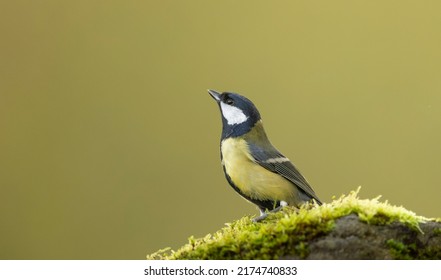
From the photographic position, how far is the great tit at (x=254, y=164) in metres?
3.33

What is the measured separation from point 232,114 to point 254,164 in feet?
1.36

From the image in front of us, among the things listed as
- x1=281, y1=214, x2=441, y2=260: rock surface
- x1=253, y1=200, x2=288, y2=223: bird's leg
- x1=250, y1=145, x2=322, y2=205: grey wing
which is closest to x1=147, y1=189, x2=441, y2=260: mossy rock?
x1=281, y1=214, x2=441, y2=260: rock surface

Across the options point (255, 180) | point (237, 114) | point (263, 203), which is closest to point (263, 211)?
point (263, 203)

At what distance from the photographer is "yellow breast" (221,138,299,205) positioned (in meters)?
3.32

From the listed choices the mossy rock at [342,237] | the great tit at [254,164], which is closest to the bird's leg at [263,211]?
the great tit at [254,164]

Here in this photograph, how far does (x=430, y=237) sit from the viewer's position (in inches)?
90.3

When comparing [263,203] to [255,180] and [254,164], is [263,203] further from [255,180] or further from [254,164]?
[254,164]

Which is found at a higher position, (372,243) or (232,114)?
(232,114)

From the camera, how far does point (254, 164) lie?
11.3ft

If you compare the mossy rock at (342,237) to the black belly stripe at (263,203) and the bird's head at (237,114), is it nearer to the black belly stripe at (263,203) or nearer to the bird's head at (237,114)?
the black belly stripe at (263,203)

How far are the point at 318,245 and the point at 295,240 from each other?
0.09 meters

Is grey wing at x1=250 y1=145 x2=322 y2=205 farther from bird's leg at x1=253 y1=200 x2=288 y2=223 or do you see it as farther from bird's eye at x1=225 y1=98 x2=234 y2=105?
bird's eye at x1=225 y1=98 x2=234 y2=105

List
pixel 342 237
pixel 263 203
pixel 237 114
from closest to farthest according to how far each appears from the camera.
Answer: pixel 342 237 → pixel 263 203 → pixel 237 114
